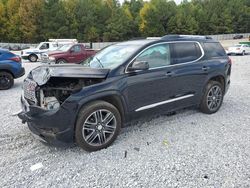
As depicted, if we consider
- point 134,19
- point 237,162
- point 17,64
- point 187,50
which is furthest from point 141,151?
point 134,19

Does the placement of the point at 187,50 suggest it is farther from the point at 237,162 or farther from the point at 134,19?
the point at 134,19

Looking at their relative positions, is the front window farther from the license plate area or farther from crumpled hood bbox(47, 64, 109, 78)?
the license plate area

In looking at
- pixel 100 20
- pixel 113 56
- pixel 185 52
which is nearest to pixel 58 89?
pixel 113 56

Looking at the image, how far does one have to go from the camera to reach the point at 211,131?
4609 mm

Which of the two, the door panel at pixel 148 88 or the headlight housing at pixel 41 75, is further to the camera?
the door panel at pixel 148 88

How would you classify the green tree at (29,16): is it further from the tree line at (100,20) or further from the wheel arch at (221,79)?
the wheel arch at (221,79)

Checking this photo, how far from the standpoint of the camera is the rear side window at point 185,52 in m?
4.81

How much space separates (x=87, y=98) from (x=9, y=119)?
264cm

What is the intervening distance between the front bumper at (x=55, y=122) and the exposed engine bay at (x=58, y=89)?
0.58 ft

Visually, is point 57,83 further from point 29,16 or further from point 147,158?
point 29,16

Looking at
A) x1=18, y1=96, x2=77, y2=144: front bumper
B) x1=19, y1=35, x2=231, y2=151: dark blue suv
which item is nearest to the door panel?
x1=19, y1=35, x2=231, y2=151: dark blue suv

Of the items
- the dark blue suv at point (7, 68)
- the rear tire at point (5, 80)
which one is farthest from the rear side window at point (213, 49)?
the rear tire at point (5, 80)

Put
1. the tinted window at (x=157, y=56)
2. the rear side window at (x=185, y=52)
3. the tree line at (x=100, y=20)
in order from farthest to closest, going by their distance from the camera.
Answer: the tree line at (x=100, y=20)
the rear side window at (x=185, y=52)
the tinted window at (x=157, y=56)

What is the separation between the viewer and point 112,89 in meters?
3.89
